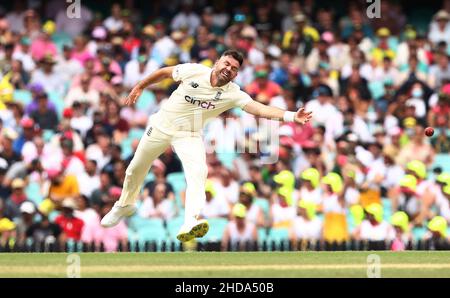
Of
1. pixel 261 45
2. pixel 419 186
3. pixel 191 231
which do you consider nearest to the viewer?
pixel 191 231

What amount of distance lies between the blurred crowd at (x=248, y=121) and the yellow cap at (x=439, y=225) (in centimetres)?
3

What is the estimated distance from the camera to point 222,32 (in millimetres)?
23938

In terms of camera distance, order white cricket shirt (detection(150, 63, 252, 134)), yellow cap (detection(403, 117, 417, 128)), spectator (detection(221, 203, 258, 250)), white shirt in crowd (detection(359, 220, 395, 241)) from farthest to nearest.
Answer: yellow cap (detection(403, 117, 417, 128))
spectator (detection(221, 203, 258, 250))
white shirt in crowd (detection(359, 220, 395, 241))
white cricket shirt (detection(150, 63, 252, 134))

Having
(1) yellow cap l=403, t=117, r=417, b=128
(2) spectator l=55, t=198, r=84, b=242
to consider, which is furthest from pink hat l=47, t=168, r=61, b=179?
(1) yellow cap l=403, t=117, r=417, b=128

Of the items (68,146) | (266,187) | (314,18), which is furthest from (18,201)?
(314,18)

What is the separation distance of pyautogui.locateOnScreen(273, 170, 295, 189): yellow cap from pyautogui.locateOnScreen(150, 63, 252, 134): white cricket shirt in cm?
477

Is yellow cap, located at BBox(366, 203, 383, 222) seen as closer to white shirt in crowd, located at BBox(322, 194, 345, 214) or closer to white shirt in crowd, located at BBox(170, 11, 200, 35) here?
white shirt in crowd, located at BBox(322, 194, 345, 214)

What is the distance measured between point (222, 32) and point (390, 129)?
4.47 m

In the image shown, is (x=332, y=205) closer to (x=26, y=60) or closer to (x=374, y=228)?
(x=374, y=228)

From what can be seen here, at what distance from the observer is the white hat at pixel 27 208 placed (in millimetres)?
18688

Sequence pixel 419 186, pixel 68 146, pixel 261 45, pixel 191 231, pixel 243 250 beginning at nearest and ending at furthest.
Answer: pixel 191 231, pixel 243 250, pixel 419 186, pixel 68 146, pixel 261 45

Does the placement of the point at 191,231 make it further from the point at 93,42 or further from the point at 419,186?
the point at 93,42

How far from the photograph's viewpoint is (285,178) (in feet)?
63.4

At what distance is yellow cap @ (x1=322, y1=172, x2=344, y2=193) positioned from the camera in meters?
18.8
